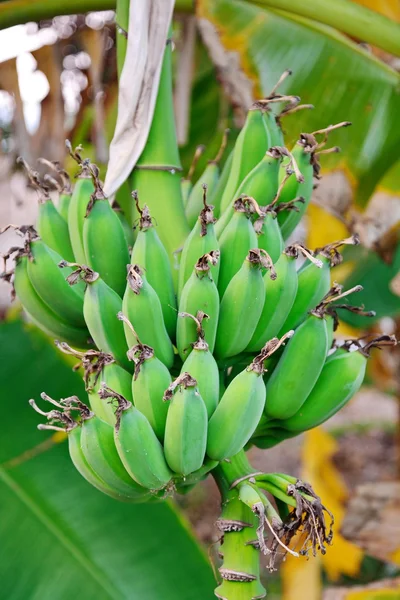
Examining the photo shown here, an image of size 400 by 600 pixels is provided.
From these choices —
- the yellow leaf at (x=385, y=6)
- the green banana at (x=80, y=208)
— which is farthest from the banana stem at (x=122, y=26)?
the yellow leaf at (x=385, y=6)

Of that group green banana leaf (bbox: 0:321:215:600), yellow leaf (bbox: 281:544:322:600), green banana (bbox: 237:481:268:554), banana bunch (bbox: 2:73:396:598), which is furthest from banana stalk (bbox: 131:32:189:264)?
yellow leaf (bbox: 281:544:322:600)

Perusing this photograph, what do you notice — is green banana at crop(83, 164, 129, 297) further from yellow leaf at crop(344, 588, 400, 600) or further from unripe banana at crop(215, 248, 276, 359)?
yellow leaf at crop(344, 588, 400, 600)

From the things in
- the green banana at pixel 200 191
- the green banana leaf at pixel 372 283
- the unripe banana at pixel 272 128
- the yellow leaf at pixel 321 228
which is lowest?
the green banana leaf at pixel 372 283

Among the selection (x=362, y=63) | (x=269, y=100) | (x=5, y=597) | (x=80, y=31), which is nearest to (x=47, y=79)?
(x=80, y=31)

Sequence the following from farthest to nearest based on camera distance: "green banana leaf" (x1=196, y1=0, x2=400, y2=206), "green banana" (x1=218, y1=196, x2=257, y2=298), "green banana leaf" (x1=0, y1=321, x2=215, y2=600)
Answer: "green banana leaf" (x1=196, y1=0, x2=400, y2=206)
"green banana leaf" (x1=0, y1=321, x2=215, y2=600)
"green banana" (x1=218, y1=196, x2=257, y2=298)

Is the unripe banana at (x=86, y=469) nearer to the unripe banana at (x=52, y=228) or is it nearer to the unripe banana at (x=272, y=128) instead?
the unripe banana at (x=52, y=228)
